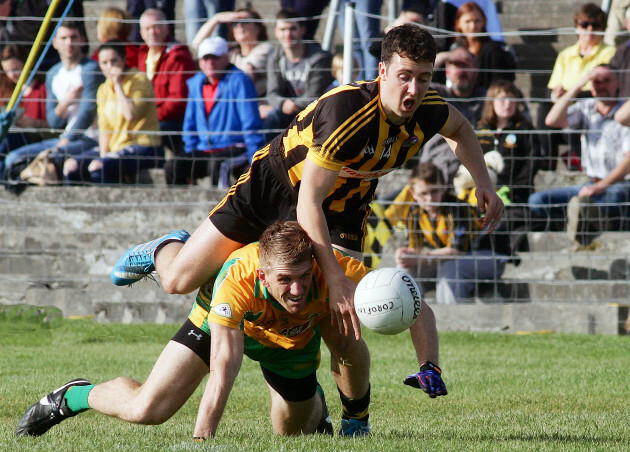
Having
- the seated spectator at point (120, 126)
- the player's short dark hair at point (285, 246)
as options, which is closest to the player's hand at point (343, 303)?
the player's short dark hair at point (285, 246)

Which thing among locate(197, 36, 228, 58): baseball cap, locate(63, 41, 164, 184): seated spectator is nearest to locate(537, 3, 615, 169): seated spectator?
locate(197, 36, 228, 58): baseball cap

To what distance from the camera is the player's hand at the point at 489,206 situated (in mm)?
6184

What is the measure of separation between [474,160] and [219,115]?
7944 mm

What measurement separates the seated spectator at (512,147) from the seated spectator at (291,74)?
231 centimetres

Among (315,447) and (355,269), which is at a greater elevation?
(355,269)

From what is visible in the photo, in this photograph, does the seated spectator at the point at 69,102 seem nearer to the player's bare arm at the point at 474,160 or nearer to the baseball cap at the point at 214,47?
the baseball cap at the point at 214,47

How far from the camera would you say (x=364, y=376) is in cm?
605

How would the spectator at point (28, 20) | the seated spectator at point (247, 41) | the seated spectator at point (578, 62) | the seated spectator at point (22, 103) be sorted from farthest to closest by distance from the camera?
1. the spectator at point (28, 20)
2. the seated spectator at point (22, 103)
3. the seated spectator at point (247, 41)
4. the seated spectator at point (578, 62)

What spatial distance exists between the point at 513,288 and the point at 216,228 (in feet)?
24.0

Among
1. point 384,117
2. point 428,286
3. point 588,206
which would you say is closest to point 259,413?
point 384,117

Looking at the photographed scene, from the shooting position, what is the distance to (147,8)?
15523mm

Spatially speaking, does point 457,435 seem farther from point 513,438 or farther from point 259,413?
point 259,413

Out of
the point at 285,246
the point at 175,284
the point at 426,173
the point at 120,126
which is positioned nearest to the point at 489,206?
the point at 285,246

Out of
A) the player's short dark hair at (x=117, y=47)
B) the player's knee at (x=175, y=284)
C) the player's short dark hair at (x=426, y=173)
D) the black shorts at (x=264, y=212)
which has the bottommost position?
the player's short dark hair at (x=426, y=173)
